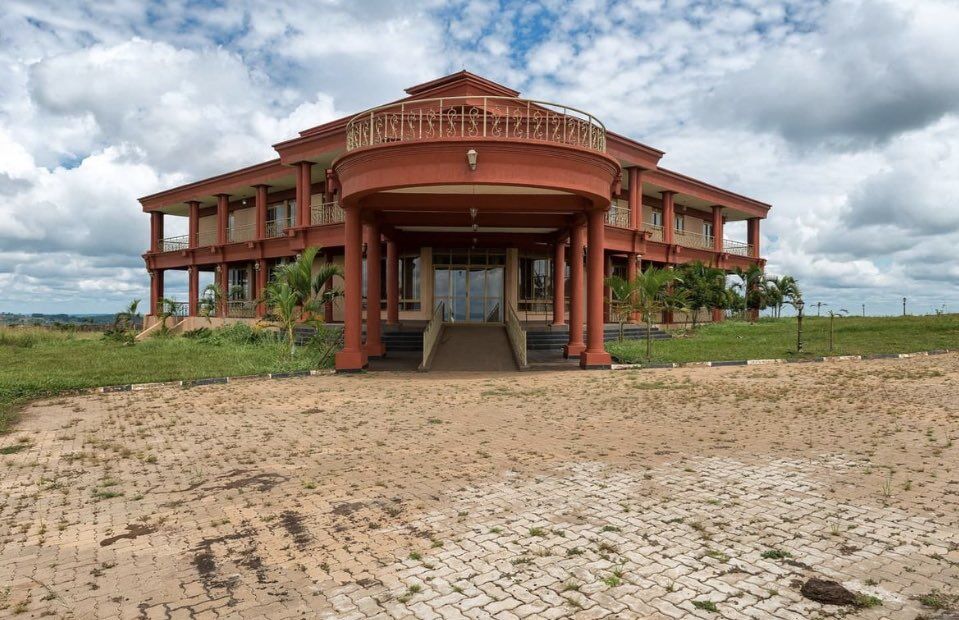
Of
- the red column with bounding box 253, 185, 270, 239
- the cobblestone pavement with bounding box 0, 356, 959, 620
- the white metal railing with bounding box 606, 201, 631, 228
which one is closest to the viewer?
the cobblestone pavement with bounding box 0, 356, 959, 620

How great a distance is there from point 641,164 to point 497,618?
25.0 meters

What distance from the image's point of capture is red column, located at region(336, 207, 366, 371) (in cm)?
1562

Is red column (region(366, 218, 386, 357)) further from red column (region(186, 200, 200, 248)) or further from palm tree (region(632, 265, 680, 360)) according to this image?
red column (region(186, 200, 200, 248))

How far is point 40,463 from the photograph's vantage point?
21.5ft

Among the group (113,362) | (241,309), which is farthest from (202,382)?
(241,309)

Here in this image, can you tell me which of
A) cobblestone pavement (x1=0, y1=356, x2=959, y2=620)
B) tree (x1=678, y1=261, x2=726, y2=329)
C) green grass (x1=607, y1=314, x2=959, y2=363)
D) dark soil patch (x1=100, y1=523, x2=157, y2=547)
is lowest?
dark soil patch (x1=100, y1=523, x2=157, y2=547)

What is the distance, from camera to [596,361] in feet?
52.4

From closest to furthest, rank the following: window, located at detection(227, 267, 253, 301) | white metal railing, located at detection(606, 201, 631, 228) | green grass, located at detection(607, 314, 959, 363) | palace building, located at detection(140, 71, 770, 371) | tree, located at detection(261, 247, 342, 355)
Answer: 1. palace building, located at detection(140, 71, 770, 371)
2. tree, located at detection(261, 247, 342, 355)
3. green grass, located at detection(607, 314, 959, 363)
4. white metal railing, located at detection(606, 201, 631, 228)
5. window, located at detection(227, 267, 253, 301)

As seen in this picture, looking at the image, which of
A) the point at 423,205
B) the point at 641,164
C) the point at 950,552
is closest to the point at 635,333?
the point at 641,164

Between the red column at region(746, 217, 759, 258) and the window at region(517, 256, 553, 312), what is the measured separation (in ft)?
53.4

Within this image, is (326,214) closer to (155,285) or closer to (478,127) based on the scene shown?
(478,127)

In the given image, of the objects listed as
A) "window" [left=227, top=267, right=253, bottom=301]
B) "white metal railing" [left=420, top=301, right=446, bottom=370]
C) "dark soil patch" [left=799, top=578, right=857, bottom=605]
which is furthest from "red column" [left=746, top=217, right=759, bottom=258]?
"dark soil patch" [left=799, top=578, right=857, bottom=605]

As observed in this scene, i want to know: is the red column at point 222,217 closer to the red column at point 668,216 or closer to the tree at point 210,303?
the tree at point 210,303

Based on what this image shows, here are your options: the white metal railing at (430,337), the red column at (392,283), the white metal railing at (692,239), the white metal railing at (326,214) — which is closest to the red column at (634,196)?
the white metal railing at (692,239)
